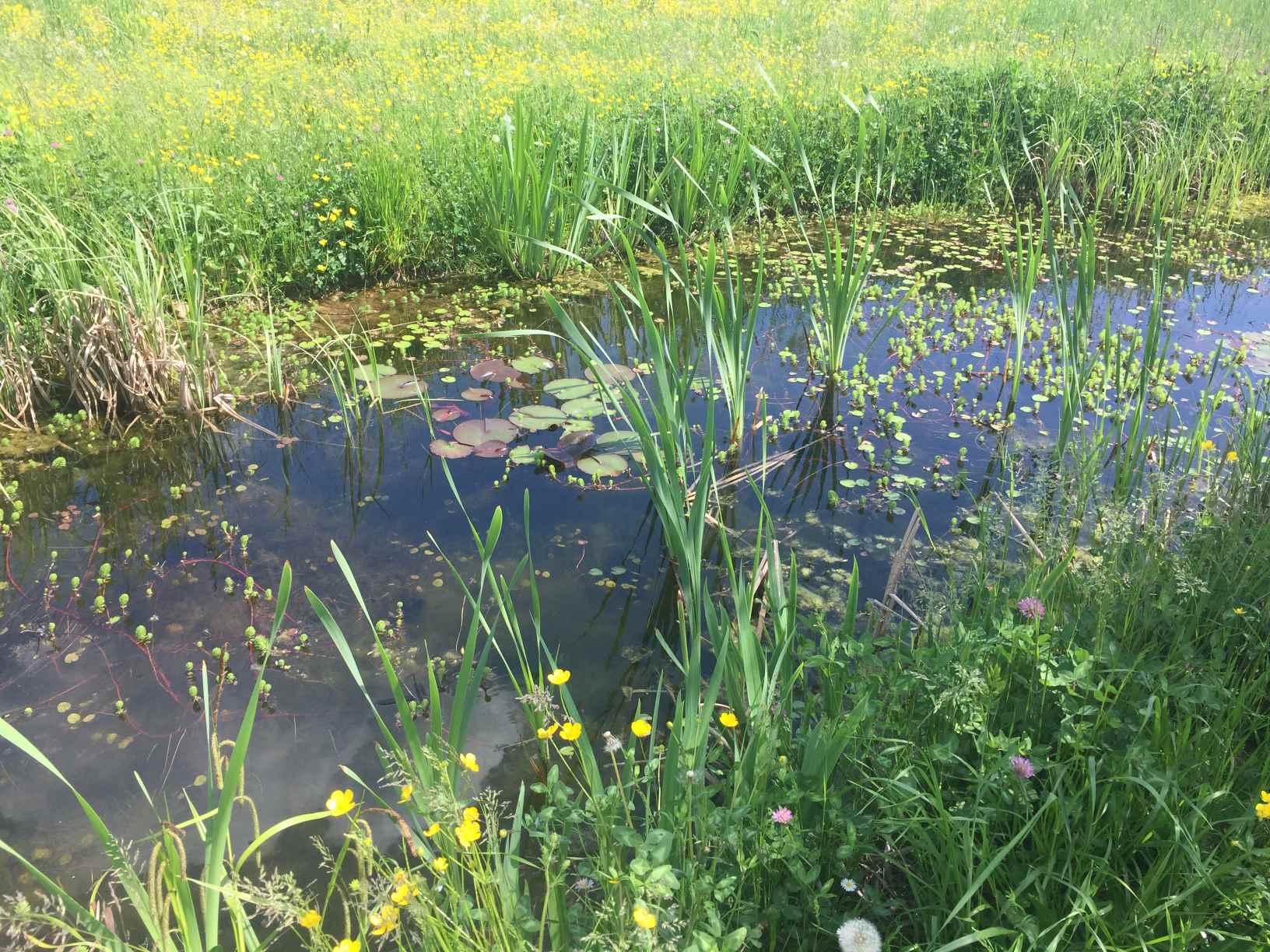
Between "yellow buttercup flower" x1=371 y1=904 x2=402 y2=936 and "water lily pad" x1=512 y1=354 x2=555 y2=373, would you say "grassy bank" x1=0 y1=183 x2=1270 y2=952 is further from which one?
"water lily pad" x1=512 y1=354 x2=555 y2=373

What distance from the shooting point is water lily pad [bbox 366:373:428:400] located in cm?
389

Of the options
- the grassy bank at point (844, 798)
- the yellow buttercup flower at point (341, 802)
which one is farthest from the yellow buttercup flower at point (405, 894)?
the yellow buttercup flower at point (341, 802)

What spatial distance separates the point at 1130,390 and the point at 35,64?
791 centimetres

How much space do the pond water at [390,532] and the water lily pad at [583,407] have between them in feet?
0.30

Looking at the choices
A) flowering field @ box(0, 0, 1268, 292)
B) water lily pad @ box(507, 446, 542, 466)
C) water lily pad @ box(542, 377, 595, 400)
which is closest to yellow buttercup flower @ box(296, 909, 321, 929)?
water lily pad @ box(507, 446, 542, 466)

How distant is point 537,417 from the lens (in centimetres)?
380

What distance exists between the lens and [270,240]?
4719mm

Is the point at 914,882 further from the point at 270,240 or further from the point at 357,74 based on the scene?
the point at 357,74

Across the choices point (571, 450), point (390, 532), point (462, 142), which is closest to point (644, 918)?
point (390, 532)

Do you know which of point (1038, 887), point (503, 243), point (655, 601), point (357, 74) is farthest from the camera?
point (357, 74)

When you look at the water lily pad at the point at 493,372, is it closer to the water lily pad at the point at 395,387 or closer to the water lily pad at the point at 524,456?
the water lily pad at the point at 395,387

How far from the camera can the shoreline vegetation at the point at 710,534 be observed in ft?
4.79

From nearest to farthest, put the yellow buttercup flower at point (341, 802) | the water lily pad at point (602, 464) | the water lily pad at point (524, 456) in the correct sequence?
1. the yellow buttercup flower at point (341, 802)
2. the water lily pad at point (602, 464)
3. the water lily pad at point (524, 456)

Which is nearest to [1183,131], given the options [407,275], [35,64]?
[407,275]
